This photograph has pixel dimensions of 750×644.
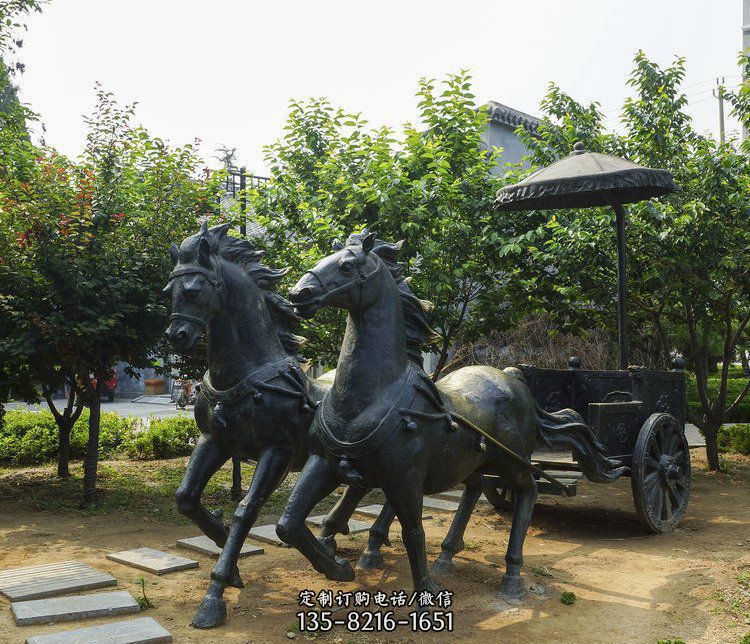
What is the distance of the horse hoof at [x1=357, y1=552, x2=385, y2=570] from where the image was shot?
18.9 feet

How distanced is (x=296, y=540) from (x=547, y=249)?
21.3ft

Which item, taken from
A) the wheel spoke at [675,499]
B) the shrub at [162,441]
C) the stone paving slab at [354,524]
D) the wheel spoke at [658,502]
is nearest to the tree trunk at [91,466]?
the stone paving slab at [354,524]

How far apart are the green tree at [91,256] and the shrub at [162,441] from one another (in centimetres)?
324

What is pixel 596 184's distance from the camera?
686cm

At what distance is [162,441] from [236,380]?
25.4 feet

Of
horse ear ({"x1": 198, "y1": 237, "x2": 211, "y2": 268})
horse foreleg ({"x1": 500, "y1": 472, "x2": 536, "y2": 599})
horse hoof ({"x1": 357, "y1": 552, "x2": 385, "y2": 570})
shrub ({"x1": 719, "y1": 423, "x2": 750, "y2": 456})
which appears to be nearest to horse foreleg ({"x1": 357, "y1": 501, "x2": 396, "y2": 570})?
horse hoof ({"x1": 357, "y1": 552, "x2": 385, "y2": 570})

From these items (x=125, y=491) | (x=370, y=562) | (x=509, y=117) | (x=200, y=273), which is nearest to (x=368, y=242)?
(x=200, y=273)

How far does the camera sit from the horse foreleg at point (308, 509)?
4320 mm

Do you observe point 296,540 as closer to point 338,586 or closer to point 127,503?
point 338,586

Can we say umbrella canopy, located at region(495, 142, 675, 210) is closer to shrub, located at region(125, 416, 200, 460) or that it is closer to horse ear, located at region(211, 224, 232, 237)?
horse ear, located at region(211, 224, 232, 237)

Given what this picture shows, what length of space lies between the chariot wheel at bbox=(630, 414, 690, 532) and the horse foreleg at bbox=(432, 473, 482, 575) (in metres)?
Result: 1.67

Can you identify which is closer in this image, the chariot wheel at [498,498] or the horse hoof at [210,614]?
the horse hoof at [210,614]

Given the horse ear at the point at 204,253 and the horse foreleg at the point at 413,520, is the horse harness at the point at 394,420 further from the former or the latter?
the horse ear at the point at 204,253

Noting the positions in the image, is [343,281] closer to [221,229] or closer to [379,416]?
[379,416]
